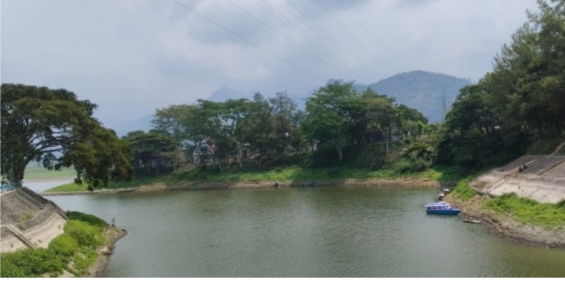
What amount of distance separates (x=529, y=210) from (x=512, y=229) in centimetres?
226

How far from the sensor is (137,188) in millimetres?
76062

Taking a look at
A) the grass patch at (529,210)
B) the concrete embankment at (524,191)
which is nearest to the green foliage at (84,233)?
the concrete embankment at (524,191)

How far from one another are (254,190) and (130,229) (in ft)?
91.4

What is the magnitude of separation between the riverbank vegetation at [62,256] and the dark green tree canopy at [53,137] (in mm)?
5119

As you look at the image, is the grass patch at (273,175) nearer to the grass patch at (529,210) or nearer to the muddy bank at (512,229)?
the muddy bank at (512,229)

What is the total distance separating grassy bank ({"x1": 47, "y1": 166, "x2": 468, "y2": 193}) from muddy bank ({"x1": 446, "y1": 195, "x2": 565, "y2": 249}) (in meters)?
20.5

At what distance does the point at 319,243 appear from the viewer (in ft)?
93.8

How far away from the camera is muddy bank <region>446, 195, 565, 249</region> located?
80.3 ft

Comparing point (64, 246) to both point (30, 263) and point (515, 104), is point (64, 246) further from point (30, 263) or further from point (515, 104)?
point (515, 104)

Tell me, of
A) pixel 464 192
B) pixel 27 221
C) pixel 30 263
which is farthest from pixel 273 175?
pixel 30 263

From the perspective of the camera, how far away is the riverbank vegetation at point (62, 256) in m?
20.8

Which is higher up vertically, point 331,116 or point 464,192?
point 331,116

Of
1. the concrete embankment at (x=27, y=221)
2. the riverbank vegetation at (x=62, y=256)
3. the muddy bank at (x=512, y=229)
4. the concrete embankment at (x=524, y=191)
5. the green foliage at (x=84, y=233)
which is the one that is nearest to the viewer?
the riverbank vegetation at (x=62, y=256)

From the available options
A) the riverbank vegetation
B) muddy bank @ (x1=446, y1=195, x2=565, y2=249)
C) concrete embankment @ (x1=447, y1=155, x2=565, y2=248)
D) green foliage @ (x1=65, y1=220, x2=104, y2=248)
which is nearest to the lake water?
muddy bank @ (x1=446, y1=195, x2=565, y2=249)
